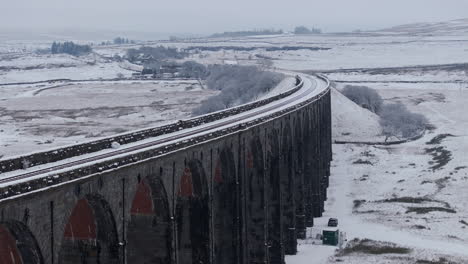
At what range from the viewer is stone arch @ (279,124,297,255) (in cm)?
4450

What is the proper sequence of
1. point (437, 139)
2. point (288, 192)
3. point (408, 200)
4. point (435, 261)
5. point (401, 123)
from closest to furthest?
point (435, 261)
point (288, 192)
point (408, 200)
point (437, 139)
point (401, 123)

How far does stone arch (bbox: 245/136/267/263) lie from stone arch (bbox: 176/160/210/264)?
713 cm

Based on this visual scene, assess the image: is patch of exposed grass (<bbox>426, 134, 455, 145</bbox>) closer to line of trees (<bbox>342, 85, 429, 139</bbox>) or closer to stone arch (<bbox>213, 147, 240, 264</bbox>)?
line of trees (<bbox>342, 85, 429, 139</bbox>)

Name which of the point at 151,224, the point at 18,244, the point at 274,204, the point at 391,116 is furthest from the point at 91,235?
the point at 391,116

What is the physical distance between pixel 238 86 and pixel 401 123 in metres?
31.5

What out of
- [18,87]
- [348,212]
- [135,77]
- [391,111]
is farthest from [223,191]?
[135,77]

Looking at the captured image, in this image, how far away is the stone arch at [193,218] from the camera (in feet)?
102

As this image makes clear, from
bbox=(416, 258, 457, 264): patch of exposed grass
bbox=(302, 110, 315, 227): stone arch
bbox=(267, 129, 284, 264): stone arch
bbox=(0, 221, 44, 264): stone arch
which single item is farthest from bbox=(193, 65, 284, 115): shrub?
bbox=(0, 221, 44, 264): stone arch

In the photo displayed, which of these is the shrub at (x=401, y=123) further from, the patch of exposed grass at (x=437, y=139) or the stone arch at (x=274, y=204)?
the stone arch at (x=274, y=204)

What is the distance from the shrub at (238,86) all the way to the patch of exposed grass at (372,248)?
2164 inches

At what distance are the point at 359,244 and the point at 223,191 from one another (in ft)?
41.9

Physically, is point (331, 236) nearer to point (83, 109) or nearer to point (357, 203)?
point (357, 203)

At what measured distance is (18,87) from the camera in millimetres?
161125

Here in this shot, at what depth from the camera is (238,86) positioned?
11738 cm
